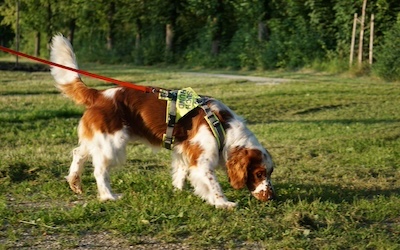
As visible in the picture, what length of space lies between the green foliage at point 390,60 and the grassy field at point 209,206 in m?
9.84

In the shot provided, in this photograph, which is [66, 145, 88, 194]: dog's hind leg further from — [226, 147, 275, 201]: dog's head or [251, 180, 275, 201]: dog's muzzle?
[251, 180, 275, 201]: dog's muzzle

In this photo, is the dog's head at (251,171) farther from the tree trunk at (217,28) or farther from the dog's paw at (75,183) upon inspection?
the tree trunk at (217,28)

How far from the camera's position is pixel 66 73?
6.30m

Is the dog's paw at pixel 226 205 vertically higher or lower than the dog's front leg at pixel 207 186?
lower

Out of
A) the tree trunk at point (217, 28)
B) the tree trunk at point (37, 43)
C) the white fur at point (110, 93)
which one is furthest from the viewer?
the tree trunk at point (37, 43)

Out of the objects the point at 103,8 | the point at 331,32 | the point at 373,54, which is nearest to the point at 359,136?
the point at 373,54

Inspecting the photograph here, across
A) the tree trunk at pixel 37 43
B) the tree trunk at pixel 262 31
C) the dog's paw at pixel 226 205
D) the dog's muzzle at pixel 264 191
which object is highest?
the tree trunk at pixel 262 31

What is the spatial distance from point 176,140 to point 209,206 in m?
0.74

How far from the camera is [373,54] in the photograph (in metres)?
25.0

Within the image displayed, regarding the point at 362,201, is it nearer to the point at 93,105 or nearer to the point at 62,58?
the point at 93,105

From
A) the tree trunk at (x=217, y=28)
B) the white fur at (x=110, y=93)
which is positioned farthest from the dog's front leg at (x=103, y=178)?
the tree trunk at (x=217, y=28)

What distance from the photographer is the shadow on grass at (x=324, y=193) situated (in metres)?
6.18

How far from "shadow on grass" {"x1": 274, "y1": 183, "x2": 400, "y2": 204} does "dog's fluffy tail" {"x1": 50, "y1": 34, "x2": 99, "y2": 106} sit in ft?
7.00

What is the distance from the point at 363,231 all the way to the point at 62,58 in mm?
3288
